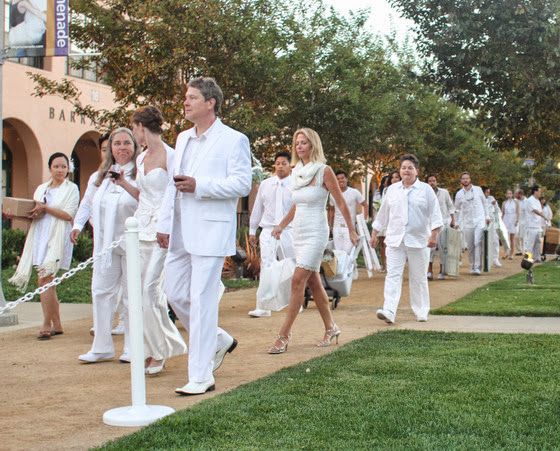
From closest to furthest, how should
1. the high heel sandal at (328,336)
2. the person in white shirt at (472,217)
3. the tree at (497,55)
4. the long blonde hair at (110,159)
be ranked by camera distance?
the long blonde hair at (110,159) < the high heel sandal at (328,336) < the tree at (497,55) < the person in white shirt at (472,217)

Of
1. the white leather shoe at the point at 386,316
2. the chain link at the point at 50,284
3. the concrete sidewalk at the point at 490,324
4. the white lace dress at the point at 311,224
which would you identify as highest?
the white lace dress at the point at 311,224

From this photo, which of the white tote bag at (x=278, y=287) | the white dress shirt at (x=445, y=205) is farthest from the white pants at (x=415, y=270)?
the white dress shirt at (x=445, y=205)

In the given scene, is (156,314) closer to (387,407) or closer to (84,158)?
(387,407)

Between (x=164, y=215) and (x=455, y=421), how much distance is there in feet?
8.22

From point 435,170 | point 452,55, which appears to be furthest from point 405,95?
point 452,55

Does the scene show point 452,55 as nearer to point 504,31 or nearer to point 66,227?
point 504,31

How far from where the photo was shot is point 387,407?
6.11m

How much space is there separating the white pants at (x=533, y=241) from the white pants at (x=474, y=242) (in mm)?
4987

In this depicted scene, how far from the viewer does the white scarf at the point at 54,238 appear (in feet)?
32.6

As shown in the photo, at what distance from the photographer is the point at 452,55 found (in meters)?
16.8

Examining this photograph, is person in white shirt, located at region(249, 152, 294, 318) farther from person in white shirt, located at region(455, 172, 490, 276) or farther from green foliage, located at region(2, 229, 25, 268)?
green foliage, located at region(2, 229, 25, 268)

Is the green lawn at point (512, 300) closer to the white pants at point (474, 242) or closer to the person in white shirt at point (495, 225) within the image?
the white pants at point (474, 242)

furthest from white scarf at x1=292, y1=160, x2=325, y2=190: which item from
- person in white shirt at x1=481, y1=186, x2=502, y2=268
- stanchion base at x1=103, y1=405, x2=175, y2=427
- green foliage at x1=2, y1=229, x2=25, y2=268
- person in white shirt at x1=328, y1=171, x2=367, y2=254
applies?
person in white shirt at x1=481, y1=186, x2=502, y2=268

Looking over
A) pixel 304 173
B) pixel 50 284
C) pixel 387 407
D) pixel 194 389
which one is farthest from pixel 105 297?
pixel 387 407
